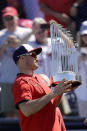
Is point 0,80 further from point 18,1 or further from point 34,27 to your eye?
point 18,1

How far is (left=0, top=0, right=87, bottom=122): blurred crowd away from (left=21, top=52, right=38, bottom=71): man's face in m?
1.77

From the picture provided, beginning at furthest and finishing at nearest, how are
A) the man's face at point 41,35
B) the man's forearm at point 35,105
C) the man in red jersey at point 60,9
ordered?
1. the man in red jersey at point 60,9
2. the man's face at point 41,35
3. the man's forearm at point 35,105

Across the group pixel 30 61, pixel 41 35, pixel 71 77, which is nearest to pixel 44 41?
pixel 41 35

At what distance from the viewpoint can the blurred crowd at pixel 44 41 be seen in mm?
5531

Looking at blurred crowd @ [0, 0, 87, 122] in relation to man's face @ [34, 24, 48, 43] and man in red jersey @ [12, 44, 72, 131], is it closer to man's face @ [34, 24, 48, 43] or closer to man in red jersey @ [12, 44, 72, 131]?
man's face @ [34, 24, 48, 43]

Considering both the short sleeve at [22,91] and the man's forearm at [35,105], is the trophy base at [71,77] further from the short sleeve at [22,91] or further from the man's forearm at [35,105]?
the short sleeve at [22,91]

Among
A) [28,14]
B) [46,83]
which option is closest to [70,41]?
[46,83]

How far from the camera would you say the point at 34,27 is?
236 inches

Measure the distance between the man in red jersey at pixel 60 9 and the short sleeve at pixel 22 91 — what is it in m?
3.45

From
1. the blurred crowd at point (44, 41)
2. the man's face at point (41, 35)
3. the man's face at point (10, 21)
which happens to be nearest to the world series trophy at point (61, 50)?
the blurred crowd at point (44, 41)

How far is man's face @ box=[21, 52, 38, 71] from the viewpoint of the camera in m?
3.75

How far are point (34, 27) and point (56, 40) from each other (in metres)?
2.37

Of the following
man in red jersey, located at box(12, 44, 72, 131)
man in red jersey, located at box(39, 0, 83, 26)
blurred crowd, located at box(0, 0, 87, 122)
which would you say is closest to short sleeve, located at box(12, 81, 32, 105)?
man in red jersey, located at box(12, 44, 72, 131)

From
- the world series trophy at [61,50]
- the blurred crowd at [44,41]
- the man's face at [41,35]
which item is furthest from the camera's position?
the man's face at [41,35]
